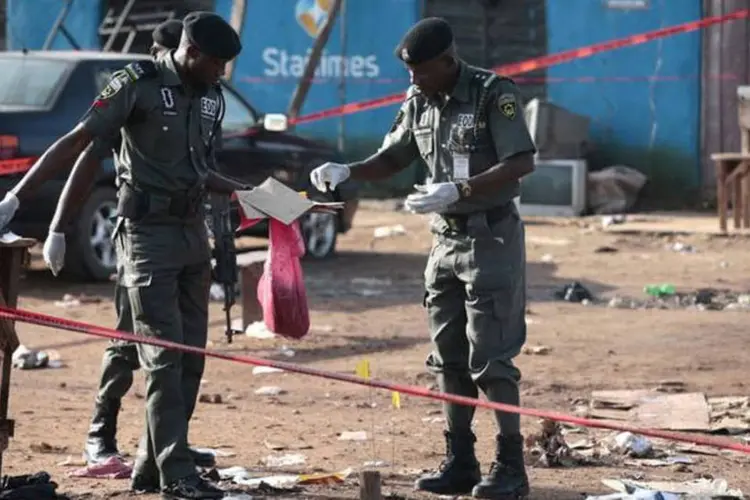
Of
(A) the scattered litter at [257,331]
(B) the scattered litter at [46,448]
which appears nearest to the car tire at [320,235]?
(A) the scattered litter at [257,331]

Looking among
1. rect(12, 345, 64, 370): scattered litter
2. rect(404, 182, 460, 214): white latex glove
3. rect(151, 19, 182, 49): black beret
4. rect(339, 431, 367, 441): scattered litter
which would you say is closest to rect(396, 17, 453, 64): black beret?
rect(404, 182, 460, 214): white latex glove

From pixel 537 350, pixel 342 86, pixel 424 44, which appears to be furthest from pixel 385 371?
pixel 342 86

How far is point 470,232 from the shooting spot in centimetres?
653

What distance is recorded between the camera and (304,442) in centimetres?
795

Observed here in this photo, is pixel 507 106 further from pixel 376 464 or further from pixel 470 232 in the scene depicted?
pixel 376 464

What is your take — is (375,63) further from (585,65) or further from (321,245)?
(321,245)

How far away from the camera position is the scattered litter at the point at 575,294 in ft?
42.5

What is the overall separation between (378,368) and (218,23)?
398 centimetres

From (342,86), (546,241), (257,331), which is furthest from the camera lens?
(342,86)

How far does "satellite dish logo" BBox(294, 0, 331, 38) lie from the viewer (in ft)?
68.4

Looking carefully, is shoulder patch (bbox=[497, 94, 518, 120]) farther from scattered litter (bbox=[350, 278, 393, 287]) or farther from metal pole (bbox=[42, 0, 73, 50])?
metal pole (bbox=[42, 0, 73, 50])

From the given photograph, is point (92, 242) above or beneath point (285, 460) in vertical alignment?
above

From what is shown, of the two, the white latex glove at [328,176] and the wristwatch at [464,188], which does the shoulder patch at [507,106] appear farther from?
the white latex glove at [328,176]

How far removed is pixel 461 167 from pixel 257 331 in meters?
4.73
